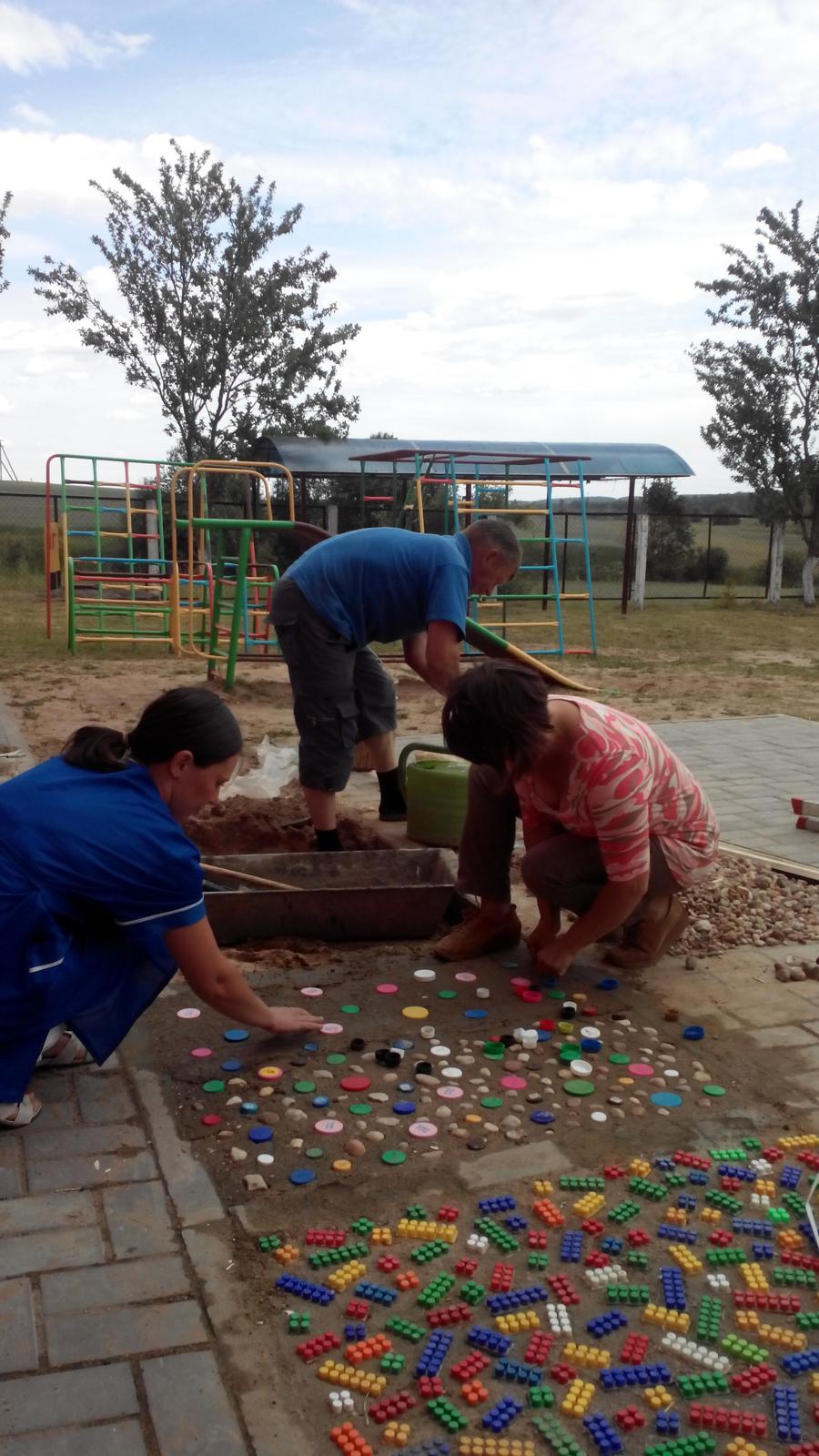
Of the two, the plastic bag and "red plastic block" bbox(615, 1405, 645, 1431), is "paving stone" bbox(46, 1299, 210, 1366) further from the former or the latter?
the plastic bag

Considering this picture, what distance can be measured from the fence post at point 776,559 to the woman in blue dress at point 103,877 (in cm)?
1964

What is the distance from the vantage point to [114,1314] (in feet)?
6.05

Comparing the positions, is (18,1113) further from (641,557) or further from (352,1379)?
(641,557)

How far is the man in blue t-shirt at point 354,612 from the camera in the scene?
13.1ft

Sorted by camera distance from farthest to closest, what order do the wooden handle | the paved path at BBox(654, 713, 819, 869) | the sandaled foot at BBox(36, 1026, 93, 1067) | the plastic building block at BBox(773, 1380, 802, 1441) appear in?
the paved path at BBox(654, 713, 819, 869), the wooden handle, the sandaled foot at BBox(36, 1026, 93, 1067), the plastic building block at BBox(773, 1380, 802, 1441)

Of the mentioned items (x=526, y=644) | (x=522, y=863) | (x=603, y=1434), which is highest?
(x=522, y=863)

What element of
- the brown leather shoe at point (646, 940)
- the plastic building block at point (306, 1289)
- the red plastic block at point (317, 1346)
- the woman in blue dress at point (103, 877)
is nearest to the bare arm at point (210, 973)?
the woman in blue dress at point (103, 877)

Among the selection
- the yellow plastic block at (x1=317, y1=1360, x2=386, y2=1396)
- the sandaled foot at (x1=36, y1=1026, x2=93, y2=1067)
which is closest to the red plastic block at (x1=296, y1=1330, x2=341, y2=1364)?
the yellow plastic block at (x1=317, y1=1360, x2=386, y2=1396)

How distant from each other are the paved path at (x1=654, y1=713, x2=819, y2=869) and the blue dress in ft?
9.96

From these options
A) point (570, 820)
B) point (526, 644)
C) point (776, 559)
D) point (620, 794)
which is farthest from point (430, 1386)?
point (776, 559)

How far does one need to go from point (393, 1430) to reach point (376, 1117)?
886mm

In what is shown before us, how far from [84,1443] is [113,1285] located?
340 millimetres

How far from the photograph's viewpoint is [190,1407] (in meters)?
1.66

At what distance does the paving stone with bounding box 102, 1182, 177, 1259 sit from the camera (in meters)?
2.02
